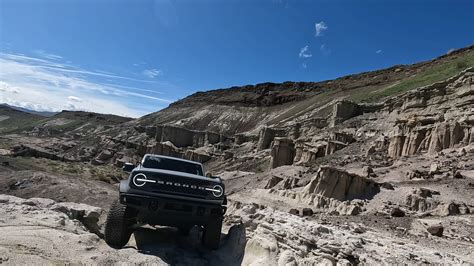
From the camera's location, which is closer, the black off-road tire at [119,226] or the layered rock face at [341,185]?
the black off-road tire at [119,226]

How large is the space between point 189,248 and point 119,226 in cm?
157

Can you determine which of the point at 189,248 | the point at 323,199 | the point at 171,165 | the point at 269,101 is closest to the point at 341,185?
the point at 323,199

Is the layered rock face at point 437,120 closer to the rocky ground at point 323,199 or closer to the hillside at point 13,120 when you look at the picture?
the rocky ground at point 323,199

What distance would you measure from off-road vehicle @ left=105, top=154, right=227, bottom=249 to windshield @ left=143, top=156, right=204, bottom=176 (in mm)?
1068

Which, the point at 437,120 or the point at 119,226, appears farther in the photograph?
the point at 437,120

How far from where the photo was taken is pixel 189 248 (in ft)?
25.3

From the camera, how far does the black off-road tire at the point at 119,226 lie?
7004 mm

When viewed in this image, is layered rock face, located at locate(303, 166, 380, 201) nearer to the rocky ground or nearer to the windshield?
the rocky ground

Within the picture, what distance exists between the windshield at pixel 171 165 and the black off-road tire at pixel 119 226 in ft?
4.52

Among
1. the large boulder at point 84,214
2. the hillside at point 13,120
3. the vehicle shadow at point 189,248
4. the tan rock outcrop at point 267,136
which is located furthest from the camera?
the hillside at point 13,120

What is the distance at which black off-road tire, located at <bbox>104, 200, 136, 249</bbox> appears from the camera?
700 centimetres

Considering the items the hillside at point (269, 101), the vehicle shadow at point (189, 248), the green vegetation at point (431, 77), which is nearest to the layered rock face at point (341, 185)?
the vehicle shadow at point (189, 248)

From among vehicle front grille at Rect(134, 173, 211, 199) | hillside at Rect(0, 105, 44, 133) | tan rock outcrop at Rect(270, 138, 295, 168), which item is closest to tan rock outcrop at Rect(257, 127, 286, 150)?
tan rock outcrop at Rect(270, 138, 295, 168)

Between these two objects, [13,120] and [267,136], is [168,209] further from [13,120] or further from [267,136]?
[13,120]
